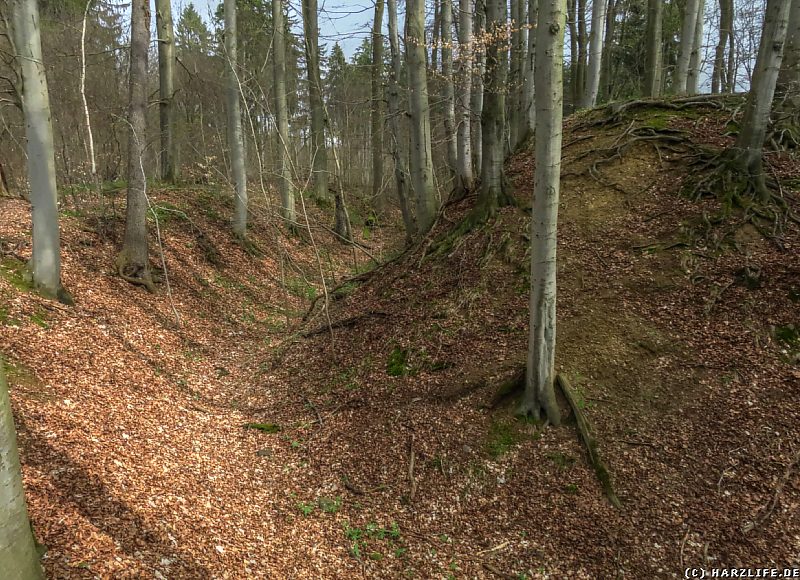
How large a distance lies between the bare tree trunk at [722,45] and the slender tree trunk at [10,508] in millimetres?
17048

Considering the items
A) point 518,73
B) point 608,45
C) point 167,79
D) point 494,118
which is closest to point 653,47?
point 518,73

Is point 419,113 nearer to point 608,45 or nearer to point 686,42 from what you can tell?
point 686,42

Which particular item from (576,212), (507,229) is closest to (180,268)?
(507,229)

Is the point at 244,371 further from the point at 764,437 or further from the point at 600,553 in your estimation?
the point at 764,437

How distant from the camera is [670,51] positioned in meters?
18.7

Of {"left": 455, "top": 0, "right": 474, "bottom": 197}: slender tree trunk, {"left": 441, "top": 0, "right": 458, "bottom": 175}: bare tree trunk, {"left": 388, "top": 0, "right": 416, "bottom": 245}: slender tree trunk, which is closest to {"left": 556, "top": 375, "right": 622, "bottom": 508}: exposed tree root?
{"left": 455, "top": 0, "right": 474, "bottom": 197}: slender tree trunk

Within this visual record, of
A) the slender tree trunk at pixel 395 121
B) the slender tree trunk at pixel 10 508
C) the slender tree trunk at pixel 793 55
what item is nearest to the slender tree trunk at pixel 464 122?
the slender tree trunk at pixel 395 121

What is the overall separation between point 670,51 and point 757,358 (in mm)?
19025

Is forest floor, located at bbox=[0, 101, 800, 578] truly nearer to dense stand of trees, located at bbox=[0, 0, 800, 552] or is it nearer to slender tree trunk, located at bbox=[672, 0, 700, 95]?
dense stand of trees, located at bbox=[0, 0, 800, 552]

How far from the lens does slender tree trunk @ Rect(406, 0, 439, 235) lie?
807 centimetres

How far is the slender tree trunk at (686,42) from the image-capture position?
34.4ft

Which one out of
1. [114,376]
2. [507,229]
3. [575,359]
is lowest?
[114,376]

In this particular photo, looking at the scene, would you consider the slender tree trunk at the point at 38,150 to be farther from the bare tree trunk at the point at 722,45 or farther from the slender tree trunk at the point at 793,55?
the bare tree trunk at the point at 722,45

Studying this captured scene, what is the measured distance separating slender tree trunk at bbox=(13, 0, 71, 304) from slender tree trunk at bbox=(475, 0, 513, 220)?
608 centimetres
